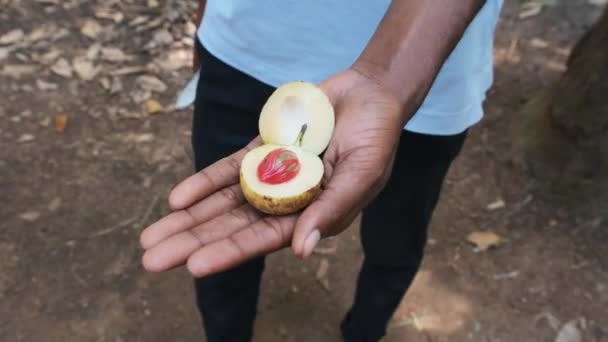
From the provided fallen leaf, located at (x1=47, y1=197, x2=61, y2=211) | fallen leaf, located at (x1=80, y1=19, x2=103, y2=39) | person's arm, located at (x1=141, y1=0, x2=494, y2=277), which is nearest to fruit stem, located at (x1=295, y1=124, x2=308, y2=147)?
→ person's arm, located at (x1=141, y1=0, x2=494, y2=277)

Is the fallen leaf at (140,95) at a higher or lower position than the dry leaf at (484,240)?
lower

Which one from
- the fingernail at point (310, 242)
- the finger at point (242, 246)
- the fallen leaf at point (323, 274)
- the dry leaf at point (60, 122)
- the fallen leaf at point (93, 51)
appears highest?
the fingernail at point (310, 242)

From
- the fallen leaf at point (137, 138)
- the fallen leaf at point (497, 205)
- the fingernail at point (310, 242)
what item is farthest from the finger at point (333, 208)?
the fallen leaf at point (137, 138)

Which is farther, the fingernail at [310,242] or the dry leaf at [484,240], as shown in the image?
the dry leaf at [484,240]

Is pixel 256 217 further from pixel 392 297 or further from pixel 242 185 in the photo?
pixel 392 297

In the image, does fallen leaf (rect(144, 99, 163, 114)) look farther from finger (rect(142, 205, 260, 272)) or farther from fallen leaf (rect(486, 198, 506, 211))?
finger (rect(142, 205, 260, 272))

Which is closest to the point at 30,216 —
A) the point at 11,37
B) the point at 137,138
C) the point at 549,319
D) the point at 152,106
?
the point at 137,138

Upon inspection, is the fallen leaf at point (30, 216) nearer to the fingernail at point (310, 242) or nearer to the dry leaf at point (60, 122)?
the dry leaf at point (60, 122)
